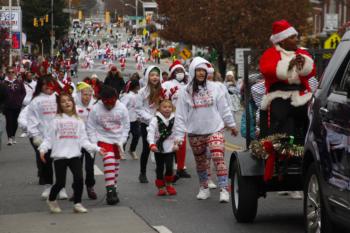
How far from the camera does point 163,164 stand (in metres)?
13.7

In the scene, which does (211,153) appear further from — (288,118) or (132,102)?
(132,102)

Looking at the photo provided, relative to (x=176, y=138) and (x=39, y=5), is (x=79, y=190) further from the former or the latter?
(x=39, y=5)

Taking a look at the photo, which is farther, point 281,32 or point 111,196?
point 111,196

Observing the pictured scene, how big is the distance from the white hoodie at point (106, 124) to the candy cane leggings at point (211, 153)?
90cm

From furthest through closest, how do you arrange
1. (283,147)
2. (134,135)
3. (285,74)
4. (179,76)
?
(134,135) → (179,76) → (285,74) → (283,147)

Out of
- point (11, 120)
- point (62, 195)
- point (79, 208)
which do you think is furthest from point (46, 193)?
point (11, 120)

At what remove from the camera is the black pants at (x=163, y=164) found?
1354cm

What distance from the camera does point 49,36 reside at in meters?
99.9

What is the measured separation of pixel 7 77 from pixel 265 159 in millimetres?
15466

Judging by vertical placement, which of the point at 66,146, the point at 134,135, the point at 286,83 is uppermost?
the point at 286,83

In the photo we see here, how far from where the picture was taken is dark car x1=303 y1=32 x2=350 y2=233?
7.91 m

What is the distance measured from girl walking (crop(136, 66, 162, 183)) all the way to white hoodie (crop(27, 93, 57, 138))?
211 centimetres

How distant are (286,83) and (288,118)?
1.15 ft

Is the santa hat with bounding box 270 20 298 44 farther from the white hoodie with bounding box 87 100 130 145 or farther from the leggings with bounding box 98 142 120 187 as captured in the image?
the leggings with bounding box 98 142 120 187
